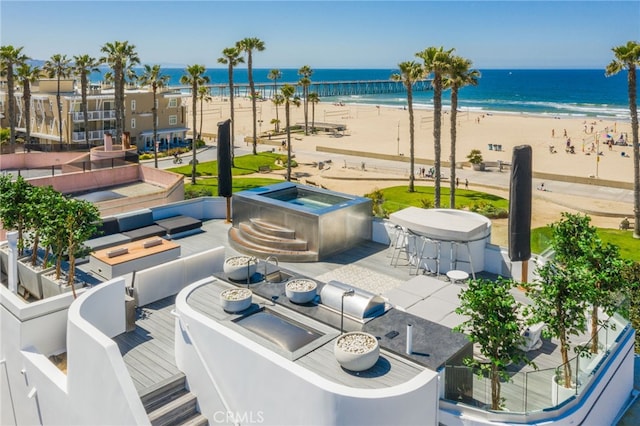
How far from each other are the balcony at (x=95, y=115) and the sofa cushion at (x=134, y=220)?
43946 mm

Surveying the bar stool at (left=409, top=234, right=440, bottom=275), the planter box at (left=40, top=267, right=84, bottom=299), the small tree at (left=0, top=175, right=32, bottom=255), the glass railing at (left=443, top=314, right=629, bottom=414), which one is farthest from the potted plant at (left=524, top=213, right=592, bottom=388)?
the small tree at (left=0, top=175, right=32, bottom=255)

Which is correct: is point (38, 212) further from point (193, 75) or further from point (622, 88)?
point (622, 88)

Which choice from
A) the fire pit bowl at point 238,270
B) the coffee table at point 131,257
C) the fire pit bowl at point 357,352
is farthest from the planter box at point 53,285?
the fire pit bowl at point 357,352

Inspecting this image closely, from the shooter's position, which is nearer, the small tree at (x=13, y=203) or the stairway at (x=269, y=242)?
the small tree at (x=13, y=203)

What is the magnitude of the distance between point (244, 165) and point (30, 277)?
41.3m

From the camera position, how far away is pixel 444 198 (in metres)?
39.2

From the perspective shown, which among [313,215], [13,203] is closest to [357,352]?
[313,215]

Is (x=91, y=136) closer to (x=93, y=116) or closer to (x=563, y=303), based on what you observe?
(x=93, y=116)

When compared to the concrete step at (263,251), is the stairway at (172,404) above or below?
below

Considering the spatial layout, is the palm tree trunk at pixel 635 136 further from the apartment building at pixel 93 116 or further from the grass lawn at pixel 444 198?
the apartment building at pixel 93 116

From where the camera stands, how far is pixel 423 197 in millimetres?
39625

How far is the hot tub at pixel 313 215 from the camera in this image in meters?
16.7

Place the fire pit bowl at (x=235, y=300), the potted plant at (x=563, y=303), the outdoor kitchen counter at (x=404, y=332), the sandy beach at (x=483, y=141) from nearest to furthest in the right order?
the potted plant at (x=563, y=303) < the outdoor kitchen counter at (x=404, y=332) < the fire pit bowl at (x=235, y=300) < the sandy beach at (x=483, y=141)

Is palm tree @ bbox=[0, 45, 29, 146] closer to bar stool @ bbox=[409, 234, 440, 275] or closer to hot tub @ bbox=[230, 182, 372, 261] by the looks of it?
hot tub @ bbox=[230, 182, 372, 261]
